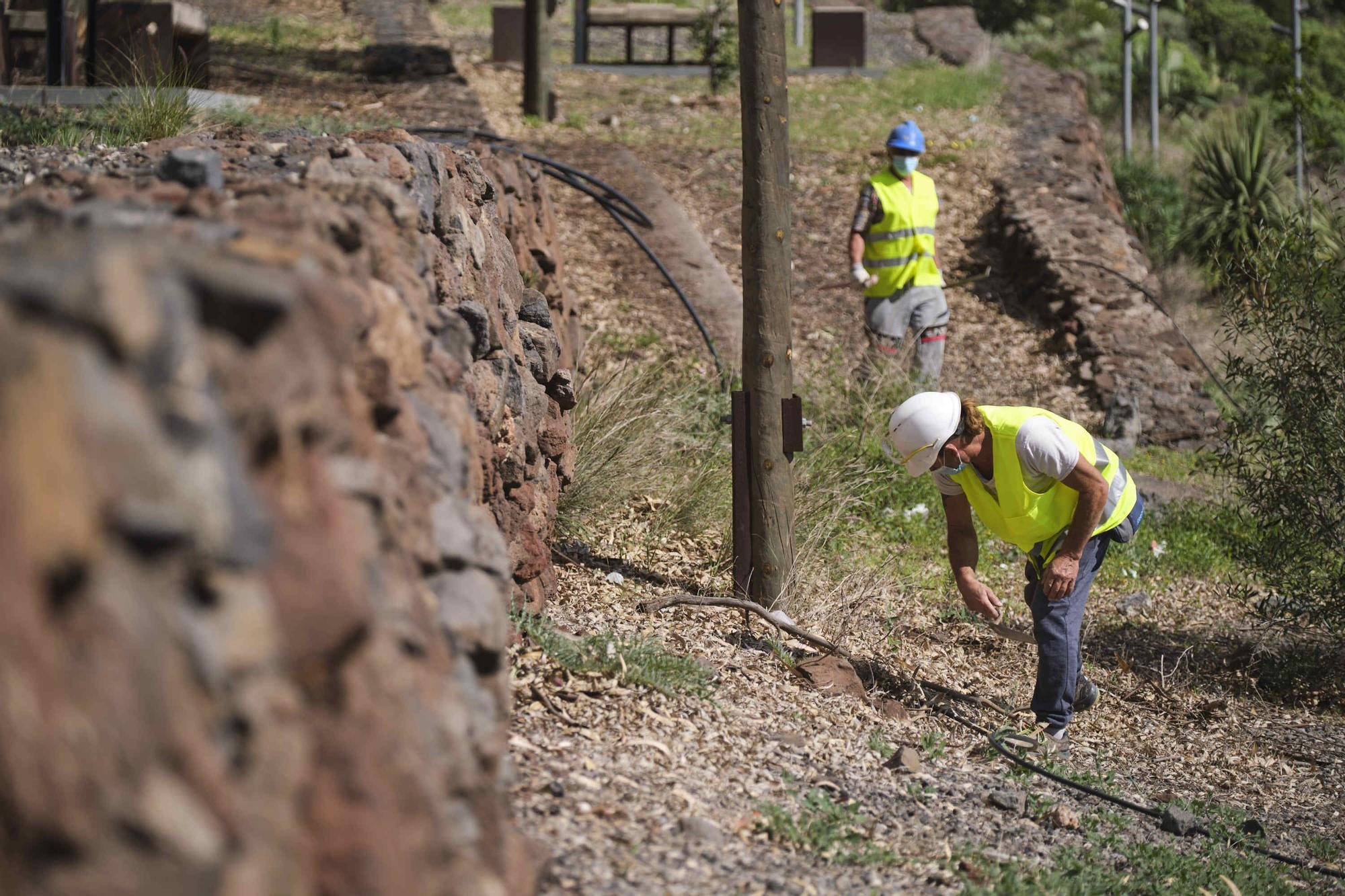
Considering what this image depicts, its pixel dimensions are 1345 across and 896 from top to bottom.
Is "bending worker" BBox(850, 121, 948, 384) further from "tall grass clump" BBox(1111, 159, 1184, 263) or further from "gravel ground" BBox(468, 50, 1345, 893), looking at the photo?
"tall grass clump" BBox(1111, 159, 1184, 263)

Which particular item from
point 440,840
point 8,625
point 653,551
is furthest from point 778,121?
point 8,625

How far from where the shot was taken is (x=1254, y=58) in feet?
78.8

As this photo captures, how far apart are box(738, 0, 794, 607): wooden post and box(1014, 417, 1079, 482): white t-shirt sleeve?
37.3 inches

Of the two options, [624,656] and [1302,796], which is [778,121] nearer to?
[624,656]

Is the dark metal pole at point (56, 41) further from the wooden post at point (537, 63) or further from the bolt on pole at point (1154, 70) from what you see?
the bolt on pole at point (1154, 70)

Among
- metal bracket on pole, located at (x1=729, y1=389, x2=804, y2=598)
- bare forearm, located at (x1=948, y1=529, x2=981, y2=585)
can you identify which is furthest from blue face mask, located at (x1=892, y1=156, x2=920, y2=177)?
bare forearm, located at (x1=948, y1=529, x2=981, y2=585)

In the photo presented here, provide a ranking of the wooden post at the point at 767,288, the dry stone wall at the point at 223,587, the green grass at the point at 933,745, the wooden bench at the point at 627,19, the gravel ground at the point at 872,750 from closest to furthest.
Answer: the dry stone wall at the point at 223,587
the gravel ground at the point at 872,750
the green grass at the point at 933,745
the wooden post at the point at 767,288
the wooden bench at the point at 627,19

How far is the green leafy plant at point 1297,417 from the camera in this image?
17.6 ft

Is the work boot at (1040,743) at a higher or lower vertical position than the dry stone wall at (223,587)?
lower

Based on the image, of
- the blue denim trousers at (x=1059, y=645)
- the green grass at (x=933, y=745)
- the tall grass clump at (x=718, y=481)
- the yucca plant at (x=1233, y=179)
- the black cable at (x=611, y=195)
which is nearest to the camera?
the green grass at (x=933, y=745)

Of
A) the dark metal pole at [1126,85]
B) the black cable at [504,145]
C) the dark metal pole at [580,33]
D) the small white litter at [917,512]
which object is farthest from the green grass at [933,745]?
the dark metal pole at [580,33]

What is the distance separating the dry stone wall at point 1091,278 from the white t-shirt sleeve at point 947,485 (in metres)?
4.57

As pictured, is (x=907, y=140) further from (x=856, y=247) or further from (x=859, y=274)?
(x=859, y=274)

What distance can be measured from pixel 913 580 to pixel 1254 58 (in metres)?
22.2
